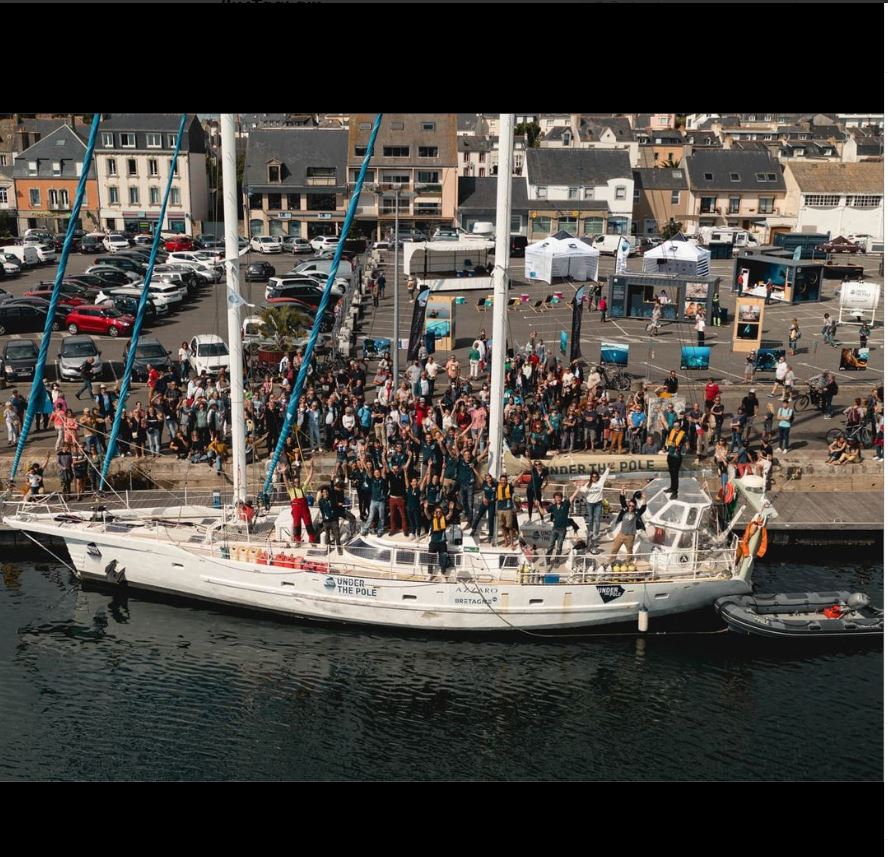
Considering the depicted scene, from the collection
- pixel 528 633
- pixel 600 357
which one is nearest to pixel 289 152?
pixel 600 357

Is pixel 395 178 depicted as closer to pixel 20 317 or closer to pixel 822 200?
pixel 822 200

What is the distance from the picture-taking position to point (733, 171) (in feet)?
283

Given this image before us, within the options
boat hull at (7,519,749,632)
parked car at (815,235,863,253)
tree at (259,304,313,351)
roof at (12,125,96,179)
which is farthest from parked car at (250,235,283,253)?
boat hull at (7,519,749,632)

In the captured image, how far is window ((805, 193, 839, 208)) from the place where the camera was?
81.4 metres

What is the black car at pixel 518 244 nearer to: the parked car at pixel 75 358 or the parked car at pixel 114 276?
the parked car at pixel 114 276

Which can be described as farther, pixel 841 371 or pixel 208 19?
pixel 841 371

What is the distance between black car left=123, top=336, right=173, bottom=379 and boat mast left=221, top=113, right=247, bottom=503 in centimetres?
1137

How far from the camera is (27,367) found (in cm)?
3562

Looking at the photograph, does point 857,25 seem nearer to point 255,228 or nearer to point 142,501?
point 142,501

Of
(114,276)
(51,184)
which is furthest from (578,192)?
(51,184)

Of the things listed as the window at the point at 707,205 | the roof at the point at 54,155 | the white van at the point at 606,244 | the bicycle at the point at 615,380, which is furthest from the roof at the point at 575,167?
the bicycle at the point at 615,380

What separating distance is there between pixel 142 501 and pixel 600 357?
19622mm

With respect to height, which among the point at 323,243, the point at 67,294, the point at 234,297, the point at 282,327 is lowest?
the point at 282,327

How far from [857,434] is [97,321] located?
31186 mm
